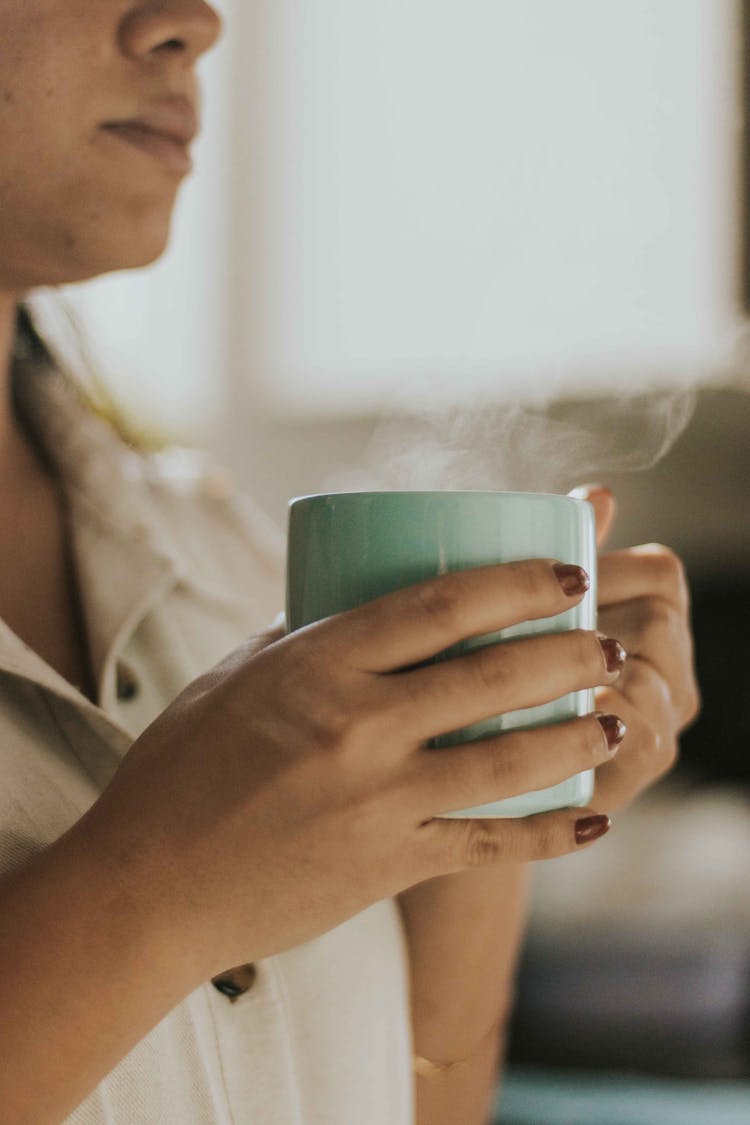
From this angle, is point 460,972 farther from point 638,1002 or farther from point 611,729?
point 638,1002

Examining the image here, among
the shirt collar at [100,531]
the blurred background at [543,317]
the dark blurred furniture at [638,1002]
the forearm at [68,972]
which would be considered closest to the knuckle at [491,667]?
the forearm at [68,972]

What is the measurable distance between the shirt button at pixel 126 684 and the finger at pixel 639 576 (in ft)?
0.99

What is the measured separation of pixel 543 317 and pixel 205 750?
2.47m

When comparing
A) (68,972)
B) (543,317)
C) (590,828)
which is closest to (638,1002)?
(590,828)

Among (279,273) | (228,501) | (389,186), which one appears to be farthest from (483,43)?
(228,501)

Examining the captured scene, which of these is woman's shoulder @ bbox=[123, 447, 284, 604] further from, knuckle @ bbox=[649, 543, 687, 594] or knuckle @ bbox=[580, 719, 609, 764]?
knuckle @ bbox=[580, 719, 609, 764]

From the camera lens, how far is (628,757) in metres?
0.63

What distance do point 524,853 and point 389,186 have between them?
8.83ft

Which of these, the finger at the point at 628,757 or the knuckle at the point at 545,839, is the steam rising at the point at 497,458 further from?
the knuckle at the point at 545,839

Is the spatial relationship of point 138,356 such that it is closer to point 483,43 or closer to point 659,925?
point 483,43

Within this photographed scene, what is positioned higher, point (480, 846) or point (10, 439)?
point (10, 439)

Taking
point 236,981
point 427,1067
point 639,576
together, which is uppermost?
point 639,576

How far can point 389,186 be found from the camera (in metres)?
2.91

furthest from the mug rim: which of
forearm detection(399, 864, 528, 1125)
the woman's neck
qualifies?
the woman's neck
